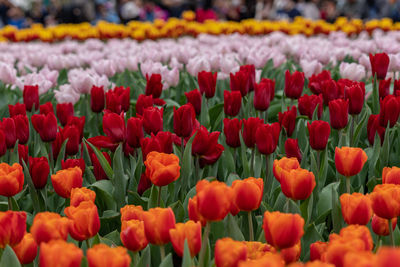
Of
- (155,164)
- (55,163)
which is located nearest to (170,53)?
(55,163)

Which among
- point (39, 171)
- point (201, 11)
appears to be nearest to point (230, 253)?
point (39, 171)

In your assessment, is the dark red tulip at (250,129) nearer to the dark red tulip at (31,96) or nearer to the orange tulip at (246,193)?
the orange tulip at (246,193)

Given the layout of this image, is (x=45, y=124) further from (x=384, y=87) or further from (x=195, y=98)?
(x=384, y=87)

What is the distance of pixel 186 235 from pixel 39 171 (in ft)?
2.82

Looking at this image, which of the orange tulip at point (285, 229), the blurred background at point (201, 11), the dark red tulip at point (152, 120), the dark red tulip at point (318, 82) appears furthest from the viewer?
the blurred background at point (201, 11)

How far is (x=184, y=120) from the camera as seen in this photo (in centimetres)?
208

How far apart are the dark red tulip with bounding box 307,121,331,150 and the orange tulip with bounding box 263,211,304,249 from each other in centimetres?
90

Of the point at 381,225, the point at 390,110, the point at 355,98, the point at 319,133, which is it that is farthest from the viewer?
the point at 355,98

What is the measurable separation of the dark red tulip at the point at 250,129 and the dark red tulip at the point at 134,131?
421mm

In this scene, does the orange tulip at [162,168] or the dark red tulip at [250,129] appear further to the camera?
the dark red tulip at [250,129]

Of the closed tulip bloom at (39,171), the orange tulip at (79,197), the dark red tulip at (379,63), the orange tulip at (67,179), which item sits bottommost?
the closed tulip bloom at (39,171)

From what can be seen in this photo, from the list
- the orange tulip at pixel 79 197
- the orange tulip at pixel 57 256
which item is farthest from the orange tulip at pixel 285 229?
the orange tulip at pixel 79 197

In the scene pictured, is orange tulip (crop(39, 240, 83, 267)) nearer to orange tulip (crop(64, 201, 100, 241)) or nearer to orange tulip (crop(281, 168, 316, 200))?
orange tulip (crop(64, 201, 100, 241))

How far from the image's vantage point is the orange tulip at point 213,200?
1148 mm
